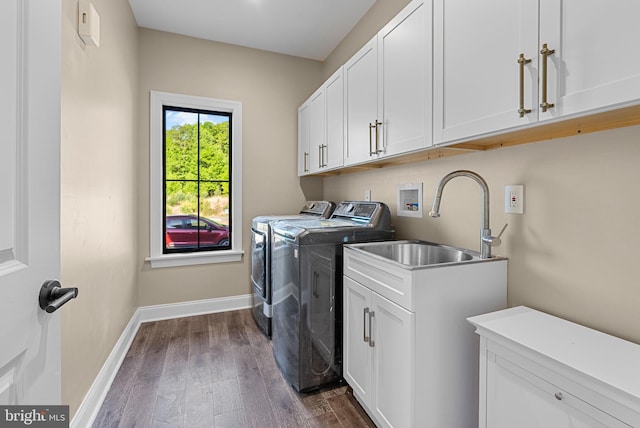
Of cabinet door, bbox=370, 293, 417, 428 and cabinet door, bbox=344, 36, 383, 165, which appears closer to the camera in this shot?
cabinet door, bbox=370, 293, 417, 428

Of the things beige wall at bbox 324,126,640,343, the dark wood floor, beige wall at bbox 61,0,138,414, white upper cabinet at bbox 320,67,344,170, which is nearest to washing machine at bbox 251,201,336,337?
the dark wood floor

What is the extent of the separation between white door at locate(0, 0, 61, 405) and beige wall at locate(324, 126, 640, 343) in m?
1.68

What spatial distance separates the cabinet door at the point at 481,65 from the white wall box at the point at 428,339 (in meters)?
0.62

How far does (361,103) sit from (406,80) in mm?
488

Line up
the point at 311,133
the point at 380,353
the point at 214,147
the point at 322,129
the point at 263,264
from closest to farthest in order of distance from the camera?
the point at 380,353
the point at 263,264
the point at 322,129
the point at 311,133
the point at 214,147

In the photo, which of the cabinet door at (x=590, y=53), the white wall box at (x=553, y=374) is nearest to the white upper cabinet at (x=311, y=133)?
the cabinet door at (x=590, y=53)

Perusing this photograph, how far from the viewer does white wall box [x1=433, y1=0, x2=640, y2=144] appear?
31.7 inches

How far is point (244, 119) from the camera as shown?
3.22 meters

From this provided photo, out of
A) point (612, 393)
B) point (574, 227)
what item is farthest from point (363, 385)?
point (574, 227)

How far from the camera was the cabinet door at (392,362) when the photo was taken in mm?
1242

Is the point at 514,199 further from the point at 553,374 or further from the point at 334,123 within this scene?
the point at 334,123

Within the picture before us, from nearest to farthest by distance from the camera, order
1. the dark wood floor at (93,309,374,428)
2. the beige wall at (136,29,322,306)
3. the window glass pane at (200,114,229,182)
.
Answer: the dark wood floor at (93,309,374,428) → the beige wall at (136,29,322,306) → the window glass pane at (200,114,229,182)

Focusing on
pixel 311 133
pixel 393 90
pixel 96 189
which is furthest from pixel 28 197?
pixel 311 133

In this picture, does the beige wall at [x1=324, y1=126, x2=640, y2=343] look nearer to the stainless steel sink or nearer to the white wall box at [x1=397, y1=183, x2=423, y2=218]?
the stainless steel sink
